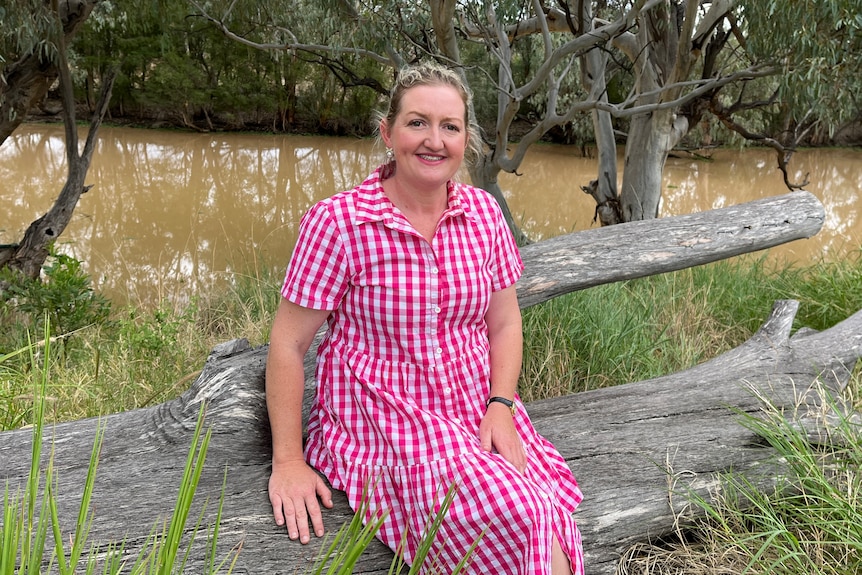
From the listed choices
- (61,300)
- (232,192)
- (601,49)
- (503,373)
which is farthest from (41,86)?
(232,192)

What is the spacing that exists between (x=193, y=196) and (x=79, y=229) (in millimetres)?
2403

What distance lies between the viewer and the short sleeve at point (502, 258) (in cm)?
173

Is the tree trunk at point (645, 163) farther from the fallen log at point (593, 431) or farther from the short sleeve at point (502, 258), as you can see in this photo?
the short sleeve at point (502, 258)

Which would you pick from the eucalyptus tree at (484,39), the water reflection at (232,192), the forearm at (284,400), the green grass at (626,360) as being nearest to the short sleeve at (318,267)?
the forearm at (284,400)

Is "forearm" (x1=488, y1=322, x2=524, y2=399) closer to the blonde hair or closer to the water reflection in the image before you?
the blonde hair

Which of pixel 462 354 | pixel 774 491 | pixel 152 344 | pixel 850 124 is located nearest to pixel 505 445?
pixel 462 354

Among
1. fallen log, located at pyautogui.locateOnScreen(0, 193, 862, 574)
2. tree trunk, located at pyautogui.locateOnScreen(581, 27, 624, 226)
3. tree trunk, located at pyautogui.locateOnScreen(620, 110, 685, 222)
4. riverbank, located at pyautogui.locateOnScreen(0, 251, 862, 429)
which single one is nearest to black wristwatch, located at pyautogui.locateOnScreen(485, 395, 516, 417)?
fallen log, located at pyautogui.locateOnScreen(0, 193, 862, 574)

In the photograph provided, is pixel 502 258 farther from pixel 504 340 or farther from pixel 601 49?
pixel 601 49

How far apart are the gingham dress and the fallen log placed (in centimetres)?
14

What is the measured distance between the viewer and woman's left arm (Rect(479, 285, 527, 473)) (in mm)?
1599

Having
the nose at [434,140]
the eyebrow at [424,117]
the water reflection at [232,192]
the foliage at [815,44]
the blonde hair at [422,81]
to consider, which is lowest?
the water reflection at [232,192]

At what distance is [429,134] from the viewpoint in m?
1.58

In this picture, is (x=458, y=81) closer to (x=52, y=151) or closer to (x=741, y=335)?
(x=741, y=335)

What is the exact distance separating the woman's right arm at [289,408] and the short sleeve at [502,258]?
0.42m
